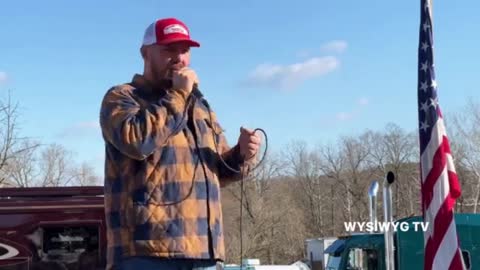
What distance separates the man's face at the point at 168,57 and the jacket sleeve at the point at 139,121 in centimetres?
12

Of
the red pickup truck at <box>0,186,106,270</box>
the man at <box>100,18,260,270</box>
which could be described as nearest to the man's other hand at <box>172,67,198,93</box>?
the man at <box>100,18,260,270</box>

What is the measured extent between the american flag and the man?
342 cm

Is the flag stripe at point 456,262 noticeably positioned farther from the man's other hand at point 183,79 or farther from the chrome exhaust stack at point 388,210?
the chrome exhaust stack at point 388,210

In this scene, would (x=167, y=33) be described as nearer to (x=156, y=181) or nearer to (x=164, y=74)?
(x=164, y=74)

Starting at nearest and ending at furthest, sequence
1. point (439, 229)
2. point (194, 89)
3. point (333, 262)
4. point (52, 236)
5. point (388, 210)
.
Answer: point (194, 89) < point (439, 229) < point (52, 236) < point (388, 210) < point (333, 262)

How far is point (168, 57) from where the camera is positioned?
2.67 meters

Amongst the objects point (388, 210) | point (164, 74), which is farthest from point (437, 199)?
point (388, 210)

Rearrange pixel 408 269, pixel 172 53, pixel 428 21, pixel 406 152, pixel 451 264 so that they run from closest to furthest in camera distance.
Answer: pixel 172 53, pixel 451 264, pixel 428 21, pixel 408 269, pixel 406 152

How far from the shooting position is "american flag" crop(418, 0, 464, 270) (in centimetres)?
570

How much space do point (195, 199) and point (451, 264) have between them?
12.4 ft

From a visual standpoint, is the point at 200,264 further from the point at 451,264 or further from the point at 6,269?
the point at 6,269

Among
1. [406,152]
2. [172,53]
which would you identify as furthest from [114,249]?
[406,152]

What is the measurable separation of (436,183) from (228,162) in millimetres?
3362

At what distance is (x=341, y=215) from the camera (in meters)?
59.8
